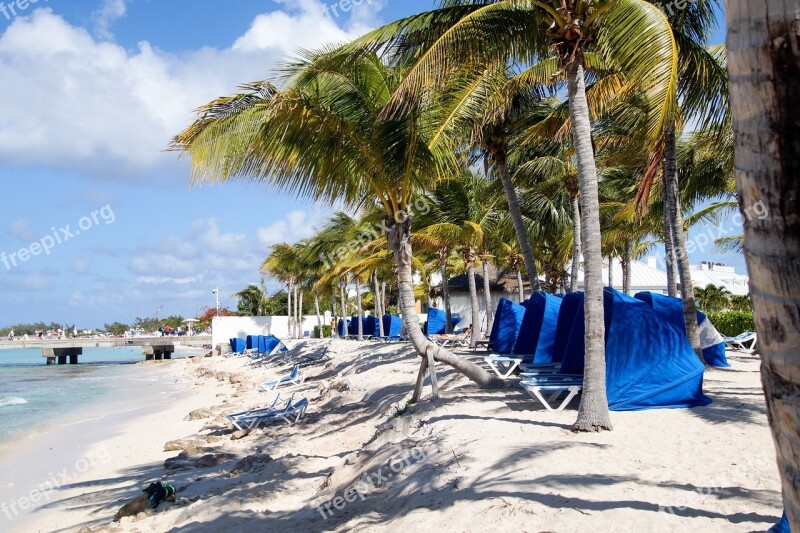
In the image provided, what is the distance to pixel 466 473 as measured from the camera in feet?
19.1

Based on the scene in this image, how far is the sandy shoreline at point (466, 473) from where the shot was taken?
4641mm

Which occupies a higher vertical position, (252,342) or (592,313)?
(592,313)

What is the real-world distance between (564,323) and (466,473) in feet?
17.8

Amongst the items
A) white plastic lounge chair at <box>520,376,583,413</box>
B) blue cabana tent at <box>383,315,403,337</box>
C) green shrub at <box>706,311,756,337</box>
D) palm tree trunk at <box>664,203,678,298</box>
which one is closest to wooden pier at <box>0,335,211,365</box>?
blue cabana tent at <box>383,315,403,337</box>

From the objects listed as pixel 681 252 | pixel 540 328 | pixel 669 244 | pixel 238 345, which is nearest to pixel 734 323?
pixel 669 244

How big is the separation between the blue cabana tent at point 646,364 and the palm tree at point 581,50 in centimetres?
128

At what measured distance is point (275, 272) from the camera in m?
43.9

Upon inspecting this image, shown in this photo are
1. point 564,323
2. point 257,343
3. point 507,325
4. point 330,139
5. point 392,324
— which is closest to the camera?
point 330,139

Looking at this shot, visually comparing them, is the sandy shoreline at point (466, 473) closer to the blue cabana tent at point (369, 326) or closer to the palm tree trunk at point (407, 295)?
the palm tree trunk at point (407, 295)

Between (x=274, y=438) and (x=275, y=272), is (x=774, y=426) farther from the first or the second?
(x=275, y=272)

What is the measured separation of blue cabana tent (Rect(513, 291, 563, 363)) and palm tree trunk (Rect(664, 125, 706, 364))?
2.11 m

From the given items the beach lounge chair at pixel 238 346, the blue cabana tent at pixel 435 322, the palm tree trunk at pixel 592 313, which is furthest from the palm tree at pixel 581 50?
the beach lounge chair at pixel 238 346

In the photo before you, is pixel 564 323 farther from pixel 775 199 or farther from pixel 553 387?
pixel 775 199

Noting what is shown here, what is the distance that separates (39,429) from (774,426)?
1958 centimetres
